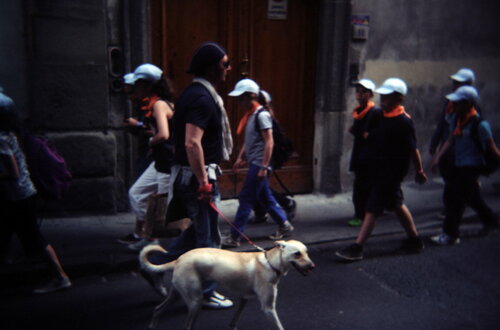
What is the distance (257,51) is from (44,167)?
3.68 m

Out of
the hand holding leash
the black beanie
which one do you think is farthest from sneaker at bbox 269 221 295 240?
the black beanie

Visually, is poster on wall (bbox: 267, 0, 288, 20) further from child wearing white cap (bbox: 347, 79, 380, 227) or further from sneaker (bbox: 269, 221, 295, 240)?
sneaker (bbox: 269, 221, 295, 240)

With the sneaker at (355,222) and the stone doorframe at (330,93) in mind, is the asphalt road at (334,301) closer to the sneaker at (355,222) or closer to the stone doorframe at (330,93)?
the sneaker at (355,222)

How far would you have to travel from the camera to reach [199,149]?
360 cm

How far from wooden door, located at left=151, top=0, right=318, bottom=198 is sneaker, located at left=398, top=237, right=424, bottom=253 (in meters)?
2.44

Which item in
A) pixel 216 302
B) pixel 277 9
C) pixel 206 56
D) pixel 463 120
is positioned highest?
pixel 277 9

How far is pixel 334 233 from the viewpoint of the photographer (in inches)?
241

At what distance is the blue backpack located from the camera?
433 cm

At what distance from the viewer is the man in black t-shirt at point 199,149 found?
3.64 m

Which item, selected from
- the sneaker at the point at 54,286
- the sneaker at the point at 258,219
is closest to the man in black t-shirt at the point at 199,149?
the sneaker at the point at 54,286

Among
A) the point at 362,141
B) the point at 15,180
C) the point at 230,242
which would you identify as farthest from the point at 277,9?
the point at 15,180

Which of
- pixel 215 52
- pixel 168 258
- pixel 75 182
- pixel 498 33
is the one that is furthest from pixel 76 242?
pixel 498 33

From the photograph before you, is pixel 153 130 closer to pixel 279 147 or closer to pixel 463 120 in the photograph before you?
pixel 279 147

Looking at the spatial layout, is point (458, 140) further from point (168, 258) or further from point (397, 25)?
point (168, 258)
